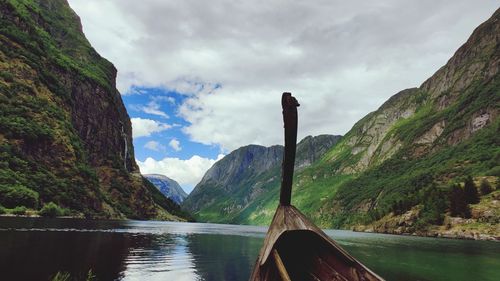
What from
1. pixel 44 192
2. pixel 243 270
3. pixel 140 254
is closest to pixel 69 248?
pixel 140 254

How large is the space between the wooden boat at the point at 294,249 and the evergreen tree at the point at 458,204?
16419 centimetres

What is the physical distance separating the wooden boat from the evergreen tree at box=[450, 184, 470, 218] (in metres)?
164

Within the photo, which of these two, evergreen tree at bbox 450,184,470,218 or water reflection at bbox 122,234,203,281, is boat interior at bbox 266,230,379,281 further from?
evergreen tree at bbox 450,184,470,218

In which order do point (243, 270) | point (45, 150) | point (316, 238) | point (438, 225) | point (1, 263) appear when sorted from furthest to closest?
point (45, 150) → point (438, 225) → point (243, 270) → point (1, 263) → point (316, 238)

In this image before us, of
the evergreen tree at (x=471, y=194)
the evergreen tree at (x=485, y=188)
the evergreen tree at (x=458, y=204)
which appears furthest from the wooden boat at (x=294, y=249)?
the evergreen tree at (x=485, y=188)

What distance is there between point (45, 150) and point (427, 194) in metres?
197

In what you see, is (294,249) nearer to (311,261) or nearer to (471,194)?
(311,261)

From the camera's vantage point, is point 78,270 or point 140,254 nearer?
point 78,270

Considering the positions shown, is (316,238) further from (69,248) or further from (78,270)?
(69,248)

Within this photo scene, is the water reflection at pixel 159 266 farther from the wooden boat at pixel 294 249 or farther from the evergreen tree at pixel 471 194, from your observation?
the evergreen tree at pixel 471 194

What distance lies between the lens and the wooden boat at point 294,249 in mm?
8055

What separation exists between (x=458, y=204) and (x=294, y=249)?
16942 cm

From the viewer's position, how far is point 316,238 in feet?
32.8

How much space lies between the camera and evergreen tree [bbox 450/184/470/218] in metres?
151
